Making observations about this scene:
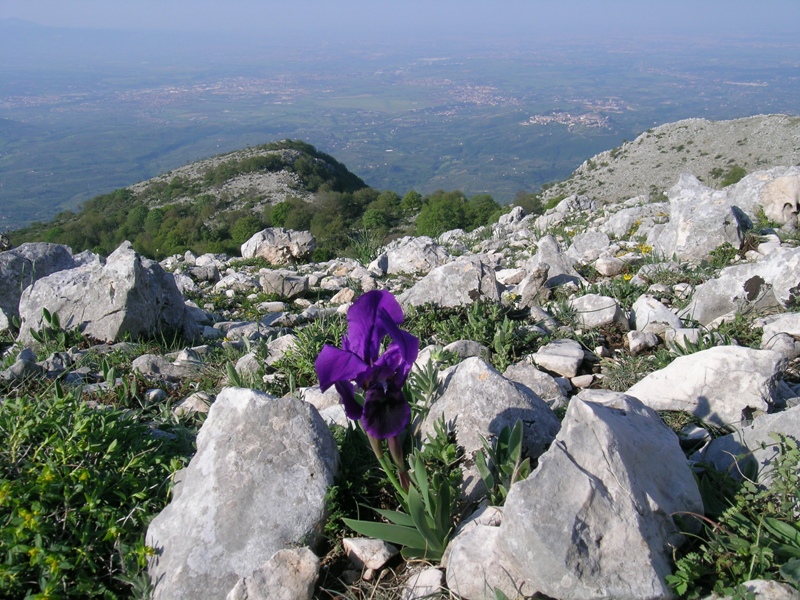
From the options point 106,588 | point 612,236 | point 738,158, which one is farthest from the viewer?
point 738,158

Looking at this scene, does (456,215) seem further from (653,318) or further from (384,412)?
(384,412)

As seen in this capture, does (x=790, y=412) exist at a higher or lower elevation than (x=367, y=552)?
higher

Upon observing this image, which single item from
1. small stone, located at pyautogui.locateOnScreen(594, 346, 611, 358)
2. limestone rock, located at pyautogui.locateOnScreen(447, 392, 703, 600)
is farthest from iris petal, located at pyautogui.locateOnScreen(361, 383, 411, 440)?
small stone, located at pyautogui.locateOnScreen(594, 346, 611, 358)

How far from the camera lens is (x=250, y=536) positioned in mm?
2707

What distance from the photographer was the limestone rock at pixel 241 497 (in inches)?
103

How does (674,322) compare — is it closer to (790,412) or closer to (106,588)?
(790,412)

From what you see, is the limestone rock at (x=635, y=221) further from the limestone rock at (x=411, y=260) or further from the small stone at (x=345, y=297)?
the small stone at (x=345, y=297)

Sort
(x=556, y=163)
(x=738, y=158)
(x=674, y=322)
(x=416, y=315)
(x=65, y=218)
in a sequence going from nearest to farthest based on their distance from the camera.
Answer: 1. (x=674, y=322)
2. (x=416, y=315)
3. (x=738, y=158)
4. (x=65, y=218)
5. (x=556, y=163)

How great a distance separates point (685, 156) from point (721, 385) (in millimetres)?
57849

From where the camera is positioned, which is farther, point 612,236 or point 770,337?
point 612,236

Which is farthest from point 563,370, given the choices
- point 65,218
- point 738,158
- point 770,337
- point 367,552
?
point 65,218

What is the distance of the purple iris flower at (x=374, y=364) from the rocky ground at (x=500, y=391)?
2.08 feet

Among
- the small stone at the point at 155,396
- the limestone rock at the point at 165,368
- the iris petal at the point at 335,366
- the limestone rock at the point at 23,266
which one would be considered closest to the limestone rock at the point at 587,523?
the iris petal at the point at 335,366

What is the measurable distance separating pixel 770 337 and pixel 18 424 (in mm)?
5484
